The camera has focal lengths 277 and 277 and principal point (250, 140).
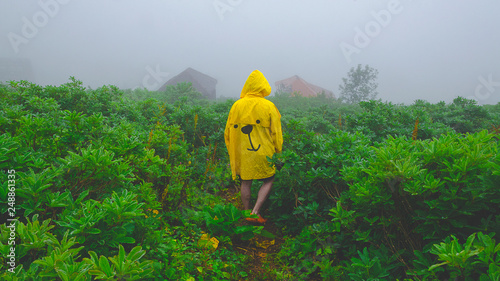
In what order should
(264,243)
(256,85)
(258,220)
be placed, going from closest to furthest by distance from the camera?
(264,243)
(258,220)
(256,85)

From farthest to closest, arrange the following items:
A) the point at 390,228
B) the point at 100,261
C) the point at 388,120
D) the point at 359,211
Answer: the point at 388,120 → the point at 359,211 → the point at 390,228 → the point at 100,261

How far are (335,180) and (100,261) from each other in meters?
2.26

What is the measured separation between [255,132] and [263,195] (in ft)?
2.57

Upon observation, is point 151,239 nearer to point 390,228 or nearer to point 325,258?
point 325,258

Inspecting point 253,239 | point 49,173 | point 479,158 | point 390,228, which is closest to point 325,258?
point 390,228

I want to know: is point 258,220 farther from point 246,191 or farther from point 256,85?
point 256,85

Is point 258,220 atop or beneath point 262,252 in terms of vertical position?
atop

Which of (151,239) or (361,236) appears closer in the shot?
(151,239)

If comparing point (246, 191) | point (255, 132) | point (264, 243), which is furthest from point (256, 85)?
point (264, 243)

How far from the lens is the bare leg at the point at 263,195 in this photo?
3.39 m

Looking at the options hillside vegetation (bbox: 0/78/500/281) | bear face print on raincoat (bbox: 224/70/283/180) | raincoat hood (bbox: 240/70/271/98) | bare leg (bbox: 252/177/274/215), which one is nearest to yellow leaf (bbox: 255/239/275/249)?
hillside vegetation (bbox: 0/78/500/281)

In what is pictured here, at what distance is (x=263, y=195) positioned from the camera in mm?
3422

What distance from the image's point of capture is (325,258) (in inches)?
94.7

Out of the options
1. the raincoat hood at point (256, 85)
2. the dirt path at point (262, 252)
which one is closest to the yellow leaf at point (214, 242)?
the dirt path at point (262, 252)
